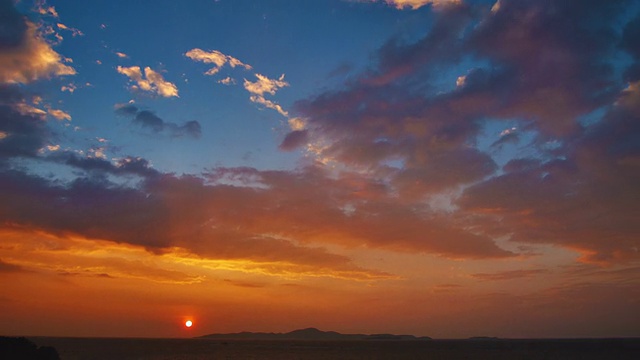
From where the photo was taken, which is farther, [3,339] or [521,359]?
[521,359]

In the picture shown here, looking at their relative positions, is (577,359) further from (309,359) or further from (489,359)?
(309,359)

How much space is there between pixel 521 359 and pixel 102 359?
87.4m

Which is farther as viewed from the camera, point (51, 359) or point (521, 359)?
point (521, 359)

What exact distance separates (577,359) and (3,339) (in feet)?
327

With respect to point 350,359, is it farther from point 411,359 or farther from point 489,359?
point 489,359

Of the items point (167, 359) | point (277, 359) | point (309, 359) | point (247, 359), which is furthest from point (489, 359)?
point (167, 359)

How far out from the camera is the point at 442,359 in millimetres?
99188

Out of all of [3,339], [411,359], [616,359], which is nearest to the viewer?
[3,339]

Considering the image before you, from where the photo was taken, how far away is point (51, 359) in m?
53.1

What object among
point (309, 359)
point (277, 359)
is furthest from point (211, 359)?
point (309, 359)

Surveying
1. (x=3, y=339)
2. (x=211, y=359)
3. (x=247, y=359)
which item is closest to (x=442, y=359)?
A: (x=247, y=359)

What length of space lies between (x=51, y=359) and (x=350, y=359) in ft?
204

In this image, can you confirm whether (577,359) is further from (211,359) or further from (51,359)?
(51,359)

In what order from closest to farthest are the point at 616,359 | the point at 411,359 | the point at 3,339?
the point at 3,339 < the point at 616,359 < the point at 411,359
